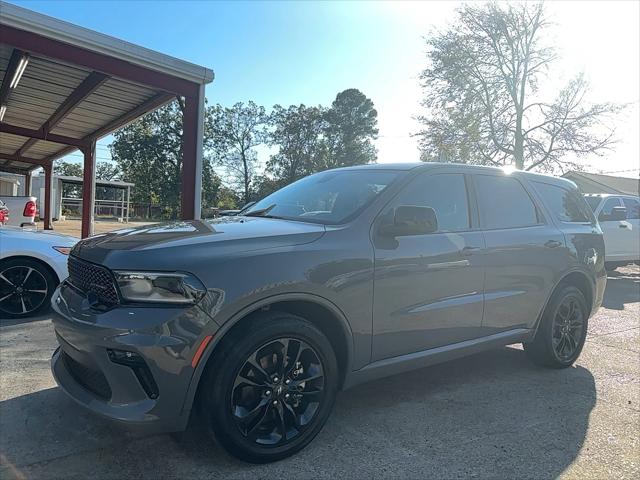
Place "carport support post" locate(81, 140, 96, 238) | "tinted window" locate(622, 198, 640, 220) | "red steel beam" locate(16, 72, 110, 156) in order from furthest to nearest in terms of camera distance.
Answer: "carport support post" locate(81, 140, 96, 238), "tinted window" locate(622, 198, 640, 220), "red steel beam" locate(16, 72, 110, 156)

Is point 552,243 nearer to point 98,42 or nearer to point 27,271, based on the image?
point 27,271

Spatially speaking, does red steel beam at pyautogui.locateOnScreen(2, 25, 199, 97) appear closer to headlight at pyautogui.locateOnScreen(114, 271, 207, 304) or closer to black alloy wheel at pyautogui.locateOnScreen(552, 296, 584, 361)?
headlight at pyautogui.locateOnScreen(114, 271, 207, 304)

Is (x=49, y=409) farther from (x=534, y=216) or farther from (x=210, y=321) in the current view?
(x=534, y=216)

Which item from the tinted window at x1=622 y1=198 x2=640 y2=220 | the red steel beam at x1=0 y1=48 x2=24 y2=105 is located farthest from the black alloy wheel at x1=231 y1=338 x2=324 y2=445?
the tinted window at x1=622 y1=198 x2=640 y2=220

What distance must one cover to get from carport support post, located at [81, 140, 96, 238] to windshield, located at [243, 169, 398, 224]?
9591 mm

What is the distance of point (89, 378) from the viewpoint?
8.76 feet

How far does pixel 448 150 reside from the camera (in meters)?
25.3

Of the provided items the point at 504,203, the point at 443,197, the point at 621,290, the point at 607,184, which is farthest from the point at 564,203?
the point at 607,184

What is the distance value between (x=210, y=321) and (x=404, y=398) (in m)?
1.92

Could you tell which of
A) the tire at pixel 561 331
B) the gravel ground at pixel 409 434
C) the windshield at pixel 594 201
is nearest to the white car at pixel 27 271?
the gravel ground at pixel 409 434

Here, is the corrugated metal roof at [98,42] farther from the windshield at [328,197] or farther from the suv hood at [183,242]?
the suv hood at [183,242]

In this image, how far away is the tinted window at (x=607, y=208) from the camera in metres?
10.5

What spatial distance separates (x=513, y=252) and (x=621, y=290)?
7.52 m

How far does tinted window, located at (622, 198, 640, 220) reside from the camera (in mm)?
11602
